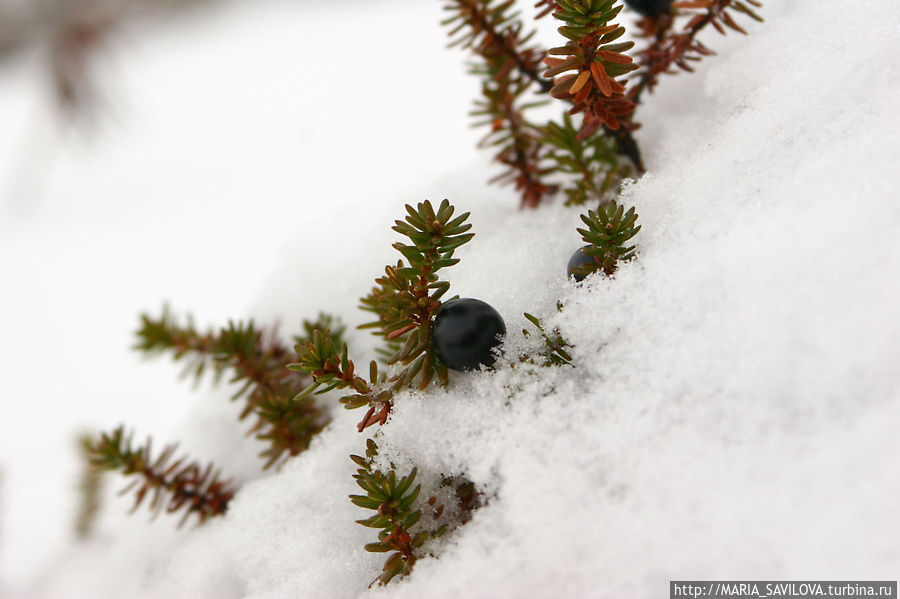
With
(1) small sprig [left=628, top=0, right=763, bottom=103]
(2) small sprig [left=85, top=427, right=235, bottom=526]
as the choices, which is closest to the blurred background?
(2) small sprig [left=85, top=427, right=235, bottom=526]

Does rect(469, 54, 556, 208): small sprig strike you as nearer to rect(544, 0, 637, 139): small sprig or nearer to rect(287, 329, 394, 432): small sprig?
rect(544, 0, 637, 139): small sprig

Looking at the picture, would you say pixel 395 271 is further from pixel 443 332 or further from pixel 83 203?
pixel 83 203

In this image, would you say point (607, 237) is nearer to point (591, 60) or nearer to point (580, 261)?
point (580, 261)

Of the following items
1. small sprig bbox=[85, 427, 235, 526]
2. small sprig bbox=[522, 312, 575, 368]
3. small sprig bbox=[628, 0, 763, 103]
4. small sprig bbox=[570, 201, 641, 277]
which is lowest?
small sprig bbox=[85, 427, 235, 526]

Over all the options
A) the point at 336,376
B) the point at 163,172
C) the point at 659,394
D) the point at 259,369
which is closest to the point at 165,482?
the point at 259,369

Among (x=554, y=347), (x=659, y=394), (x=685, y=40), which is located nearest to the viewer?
(x=659, y=394)
